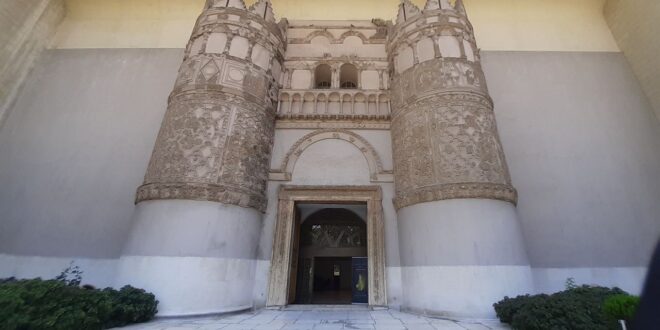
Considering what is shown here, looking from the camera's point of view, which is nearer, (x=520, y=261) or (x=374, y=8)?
(x=520, y=261)

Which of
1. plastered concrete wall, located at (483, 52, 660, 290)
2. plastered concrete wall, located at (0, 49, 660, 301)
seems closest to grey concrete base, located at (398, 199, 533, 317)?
plastered concrete wall, located at (0, 49, 660, 301)

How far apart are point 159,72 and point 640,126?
642 inches

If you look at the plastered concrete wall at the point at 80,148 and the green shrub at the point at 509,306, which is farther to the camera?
the plastered concrete wall at the point at 80,148

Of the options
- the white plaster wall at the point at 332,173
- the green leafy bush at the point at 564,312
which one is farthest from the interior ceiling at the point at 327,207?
the green leafy bush at the point at 564,312

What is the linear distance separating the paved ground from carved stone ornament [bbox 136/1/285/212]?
2.65 meters

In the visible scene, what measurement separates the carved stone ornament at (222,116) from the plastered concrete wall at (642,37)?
12.3 meters

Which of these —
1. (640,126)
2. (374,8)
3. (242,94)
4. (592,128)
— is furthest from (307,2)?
(640,126)

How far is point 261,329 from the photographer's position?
5.55 metres

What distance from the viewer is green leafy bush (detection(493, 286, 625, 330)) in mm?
4598

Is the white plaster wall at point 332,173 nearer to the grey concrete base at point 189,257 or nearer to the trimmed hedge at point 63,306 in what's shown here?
the grey concrete base at point 189,257

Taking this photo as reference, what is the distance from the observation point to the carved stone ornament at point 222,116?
25.0ft

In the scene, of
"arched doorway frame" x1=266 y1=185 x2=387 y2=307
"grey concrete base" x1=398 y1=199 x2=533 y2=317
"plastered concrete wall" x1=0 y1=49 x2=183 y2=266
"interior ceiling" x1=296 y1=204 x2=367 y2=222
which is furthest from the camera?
"interior ceiling" x1=296 y1=204 x2=367 y2=222

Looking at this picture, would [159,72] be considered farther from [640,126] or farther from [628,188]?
[640,126]

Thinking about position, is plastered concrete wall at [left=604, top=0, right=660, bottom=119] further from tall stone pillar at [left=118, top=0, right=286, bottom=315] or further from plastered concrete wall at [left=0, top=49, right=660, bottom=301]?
tall stone pillar at [left=118, top=0, right=286, bottom=315]
